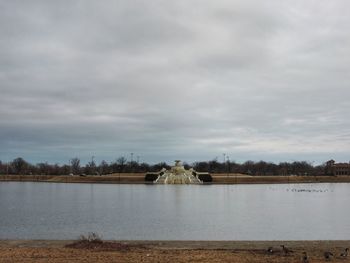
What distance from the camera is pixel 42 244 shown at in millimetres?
23750

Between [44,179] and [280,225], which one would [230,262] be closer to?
[280,225]

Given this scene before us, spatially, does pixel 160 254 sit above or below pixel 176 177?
below

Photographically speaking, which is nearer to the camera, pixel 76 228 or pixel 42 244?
pixel 42 244

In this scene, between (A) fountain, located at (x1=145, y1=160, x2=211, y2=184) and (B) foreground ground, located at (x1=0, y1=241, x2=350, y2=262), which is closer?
(B) foreground ground, located at (x1=0, y1=241, x2=350, y2=262)

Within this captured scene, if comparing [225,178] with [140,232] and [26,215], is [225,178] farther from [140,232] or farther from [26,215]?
[140,232]

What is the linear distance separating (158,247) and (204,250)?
101 inches

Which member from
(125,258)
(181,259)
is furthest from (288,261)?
(125,258)

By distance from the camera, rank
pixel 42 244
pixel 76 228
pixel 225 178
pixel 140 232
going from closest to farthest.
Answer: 1. pixel 42 244
2. pixel 140 232
3. pixel 76 228
4. pixel 225 178

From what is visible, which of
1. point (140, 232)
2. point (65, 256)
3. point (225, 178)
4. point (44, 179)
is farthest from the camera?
point (44, 179)

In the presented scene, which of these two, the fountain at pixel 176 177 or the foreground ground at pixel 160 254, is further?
the fountain at pixel 176 177

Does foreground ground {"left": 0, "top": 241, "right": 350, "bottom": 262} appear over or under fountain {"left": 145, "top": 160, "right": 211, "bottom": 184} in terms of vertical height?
under

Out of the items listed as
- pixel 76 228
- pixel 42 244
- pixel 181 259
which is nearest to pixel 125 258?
pixel 181 259

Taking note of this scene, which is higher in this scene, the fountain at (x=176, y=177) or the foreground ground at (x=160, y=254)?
the fountain at (x=176, y=177)

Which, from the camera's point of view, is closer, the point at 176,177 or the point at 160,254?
the point at 160,254
